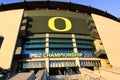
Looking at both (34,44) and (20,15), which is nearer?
(34,44)

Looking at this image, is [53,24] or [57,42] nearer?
[57,42]

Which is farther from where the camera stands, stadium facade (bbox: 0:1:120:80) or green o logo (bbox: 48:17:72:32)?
green o logo (bbox: 48:17:72:32)

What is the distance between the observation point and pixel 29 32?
45438mm

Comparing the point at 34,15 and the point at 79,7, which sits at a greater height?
the point at 79,7

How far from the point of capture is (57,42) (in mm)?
44688

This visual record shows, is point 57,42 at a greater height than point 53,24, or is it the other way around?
point 53,24

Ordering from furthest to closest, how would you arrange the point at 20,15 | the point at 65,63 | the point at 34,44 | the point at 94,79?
the point at 20,15, the point at 34,44, the point at 65,63, the point at 94,79

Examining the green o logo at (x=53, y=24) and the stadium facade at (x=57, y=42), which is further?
the green o logo at (x=53, y=24)

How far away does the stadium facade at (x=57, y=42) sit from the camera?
39597 millimetres

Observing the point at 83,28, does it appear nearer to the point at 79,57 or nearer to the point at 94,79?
the point at 79,57

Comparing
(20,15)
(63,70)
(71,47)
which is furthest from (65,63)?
(20,15)

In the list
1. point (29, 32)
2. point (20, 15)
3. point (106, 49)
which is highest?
point (20, 15)

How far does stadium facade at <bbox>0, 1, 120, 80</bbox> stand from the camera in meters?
39.6

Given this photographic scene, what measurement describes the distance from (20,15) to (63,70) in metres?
21.1
